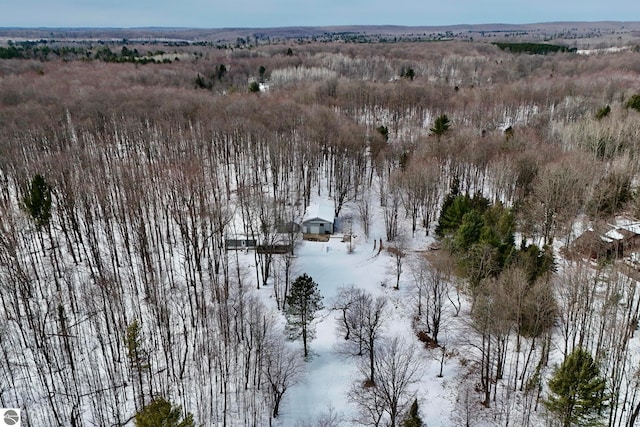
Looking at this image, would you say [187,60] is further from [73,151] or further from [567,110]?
[567,110]

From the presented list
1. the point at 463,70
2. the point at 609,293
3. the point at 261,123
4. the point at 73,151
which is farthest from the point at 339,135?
the point at 463,70

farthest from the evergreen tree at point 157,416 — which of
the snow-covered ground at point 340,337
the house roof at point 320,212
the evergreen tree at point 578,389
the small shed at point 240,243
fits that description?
the house roof at point 320,212

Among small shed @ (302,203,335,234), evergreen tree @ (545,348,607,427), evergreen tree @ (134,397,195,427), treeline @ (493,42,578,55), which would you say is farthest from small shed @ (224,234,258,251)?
treeline @ (493,42,578,55)

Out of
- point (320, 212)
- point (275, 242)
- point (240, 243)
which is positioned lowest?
point (240, 243)

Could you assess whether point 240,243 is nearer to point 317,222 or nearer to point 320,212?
point 317,222

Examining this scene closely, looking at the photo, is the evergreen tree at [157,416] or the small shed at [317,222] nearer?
the evergreen tree at [157,416]

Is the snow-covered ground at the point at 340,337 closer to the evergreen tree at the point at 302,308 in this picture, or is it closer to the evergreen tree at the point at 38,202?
the evergreen tree at the point at 302,308

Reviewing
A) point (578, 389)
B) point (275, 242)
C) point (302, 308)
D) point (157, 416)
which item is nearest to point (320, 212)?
point (275, 242)
